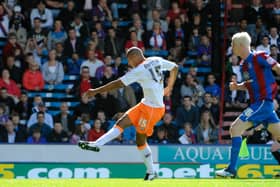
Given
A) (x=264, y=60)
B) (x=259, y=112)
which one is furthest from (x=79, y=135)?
(x=264, y=60)

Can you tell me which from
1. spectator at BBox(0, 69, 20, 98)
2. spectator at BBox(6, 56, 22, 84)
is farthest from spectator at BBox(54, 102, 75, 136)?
spectator at BBox(6, 56, 22, 84)

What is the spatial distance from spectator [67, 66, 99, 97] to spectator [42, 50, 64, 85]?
1.80 ft

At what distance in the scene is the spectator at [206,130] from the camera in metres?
21.3

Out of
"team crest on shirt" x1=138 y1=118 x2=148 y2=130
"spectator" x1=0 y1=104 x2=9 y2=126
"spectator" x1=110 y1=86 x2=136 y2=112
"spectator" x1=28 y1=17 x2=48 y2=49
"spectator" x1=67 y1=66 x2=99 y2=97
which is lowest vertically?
"spectator" x1=0 y1=104 x2=9 y2=126

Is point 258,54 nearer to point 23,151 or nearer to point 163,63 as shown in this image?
point 163,63

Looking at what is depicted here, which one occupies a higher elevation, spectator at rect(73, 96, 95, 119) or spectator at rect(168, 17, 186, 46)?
spectator at rect(168, 17, 186, 46)

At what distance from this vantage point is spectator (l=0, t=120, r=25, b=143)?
821 inches

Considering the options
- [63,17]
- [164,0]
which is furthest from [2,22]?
[164,0]

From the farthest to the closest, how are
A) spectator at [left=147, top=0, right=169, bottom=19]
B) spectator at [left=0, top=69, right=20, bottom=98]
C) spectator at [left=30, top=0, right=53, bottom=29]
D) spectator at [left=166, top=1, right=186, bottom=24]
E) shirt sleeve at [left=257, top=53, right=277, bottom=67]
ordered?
spectator at [left=147, top=0, right=169, bottom=19]
spectator at [left=166, top=1, right=186, bottom=24]
spectator at [left=30, top=0, right=53, bottom=29]
spectator at [left=0, top=69, right=20, bottom=98]
shirt sleeve at [left=257, top=53, right=277, bottom=67]

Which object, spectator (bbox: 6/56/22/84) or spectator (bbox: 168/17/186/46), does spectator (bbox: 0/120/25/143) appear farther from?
spectator (bbox: 168/17/186/46)

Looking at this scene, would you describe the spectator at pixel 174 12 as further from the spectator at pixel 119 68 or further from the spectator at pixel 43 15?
the spectator at pixel 43 15

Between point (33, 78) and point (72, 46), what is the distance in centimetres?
135

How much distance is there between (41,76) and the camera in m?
22.6

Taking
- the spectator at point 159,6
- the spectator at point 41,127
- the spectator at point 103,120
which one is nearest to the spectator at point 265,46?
the spectator at point 159,6
